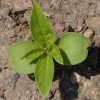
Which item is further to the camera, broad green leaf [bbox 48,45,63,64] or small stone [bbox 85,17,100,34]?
small stone [bbox 85,17,100,34]

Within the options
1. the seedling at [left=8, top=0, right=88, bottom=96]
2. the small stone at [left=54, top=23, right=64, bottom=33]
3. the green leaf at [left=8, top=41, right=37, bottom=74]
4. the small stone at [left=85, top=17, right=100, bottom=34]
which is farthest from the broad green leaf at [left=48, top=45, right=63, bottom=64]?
the small stone at [left=85, top=17, right=100, bottom=34]

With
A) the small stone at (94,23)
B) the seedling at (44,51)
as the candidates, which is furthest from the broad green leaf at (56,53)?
the small stone at (94,23)

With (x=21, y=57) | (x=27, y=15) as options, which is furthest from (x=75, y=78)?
(x=27, y=15)

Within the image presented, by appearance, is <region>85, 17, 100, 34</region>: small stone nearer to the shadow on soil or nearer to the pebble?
the shadow on soil

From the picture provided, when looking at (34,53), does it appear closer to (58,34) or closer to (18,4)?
(58,34)

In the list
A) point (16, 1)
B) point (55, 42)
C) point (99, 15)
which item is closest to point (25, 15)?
point (16, 1)

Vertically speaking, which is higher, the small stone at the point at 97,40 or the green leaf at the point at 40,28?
the green leaf at the point at 40,28

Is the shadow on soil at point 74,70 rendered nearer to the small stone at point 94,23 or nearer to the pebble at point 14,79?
the small stone at point 94,23
